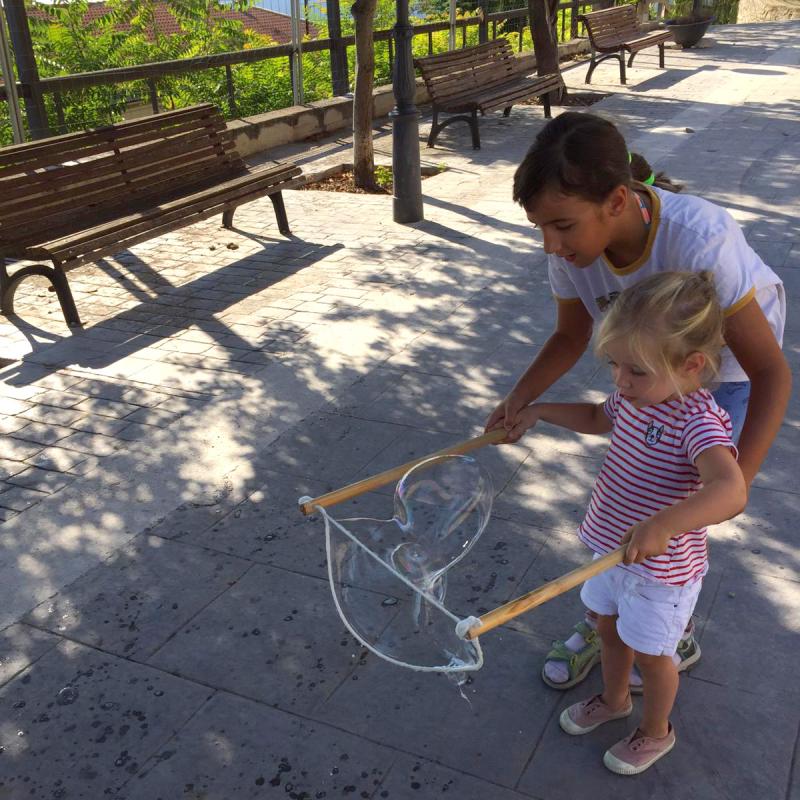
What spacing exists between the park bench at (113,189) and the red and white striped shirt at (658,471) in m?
4.69

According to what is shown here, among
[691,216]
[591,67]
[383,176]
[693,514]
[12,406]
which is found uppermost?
[691,216]

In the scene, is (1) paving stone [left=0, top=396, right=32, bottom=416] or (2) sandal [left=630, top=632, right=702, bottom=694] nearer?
(2) sandal [left=630, top=632, right=702, bottom=694]

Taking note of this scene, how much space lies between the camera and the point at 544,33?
13.4 meters

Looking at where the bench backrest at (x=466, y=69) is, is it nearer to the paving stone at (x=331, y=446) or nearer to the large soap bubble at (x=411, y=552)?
the paving stone at (x=331, y=446)

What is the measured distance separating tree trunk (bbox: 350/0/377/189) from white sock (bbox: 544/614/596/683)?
284 inches

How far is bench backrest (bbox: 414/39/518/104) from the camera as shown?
10.9m

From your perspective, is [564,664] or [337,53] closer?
[564,664]

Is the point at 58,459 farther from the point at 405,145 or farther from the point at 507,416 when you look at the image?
the point at 405,145

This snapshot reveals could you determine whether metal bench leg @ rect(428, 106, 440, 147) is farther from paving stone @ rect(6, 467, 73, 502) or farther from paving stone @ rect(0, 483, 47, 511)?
paving stone @ rect(0, 483, 47, 511)

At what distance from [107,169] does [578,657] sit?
5.75m

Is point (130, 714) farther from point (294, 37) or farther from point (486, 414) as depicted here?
point (294, 37)

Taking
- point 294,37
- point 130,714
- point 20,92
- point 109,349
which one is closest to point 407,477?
point 130,714

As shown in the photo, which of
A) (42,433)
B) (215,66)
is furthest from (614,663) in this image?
(215,66)

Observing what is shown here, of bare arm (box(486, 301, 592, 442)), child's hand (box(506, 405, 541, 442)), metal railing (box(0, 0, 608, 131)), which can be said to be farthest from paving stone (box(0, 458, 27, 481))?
metal railing (box(0, 0, 608, 131))
